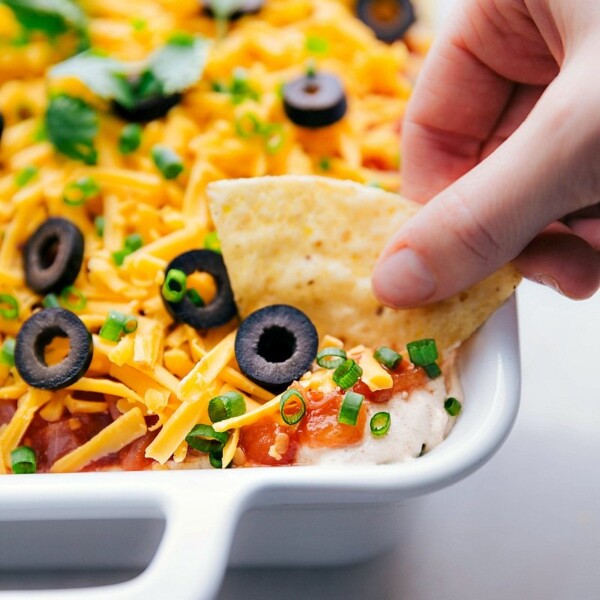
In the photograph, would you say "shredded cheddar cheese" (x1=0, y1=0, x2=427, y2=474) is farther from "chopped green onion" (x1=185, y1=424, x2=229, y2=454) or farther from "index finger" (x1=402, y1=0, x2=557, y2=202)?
"index finger" (x1=402, y1=0, x2=557, y2=202)

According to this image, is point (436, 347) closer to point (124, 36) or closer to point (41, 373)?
point (41, 373)

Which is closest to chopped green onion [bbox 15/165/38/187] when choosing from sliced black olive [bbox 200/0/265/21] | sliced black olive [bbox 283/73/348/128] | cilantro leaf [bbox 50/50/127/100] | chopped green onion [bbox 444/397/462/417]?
cilantro leaf [bbox 50/50/127/100]

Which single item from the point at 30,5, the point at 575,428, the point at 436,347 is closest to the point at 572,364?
the point at 575,428

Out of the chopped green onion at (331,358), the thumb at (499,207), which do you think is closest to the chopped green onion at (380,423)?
the chopped green onion at (331,358)

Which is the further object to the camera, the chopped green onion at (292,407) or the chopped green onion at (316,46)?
the chopped green onion at (316,46)

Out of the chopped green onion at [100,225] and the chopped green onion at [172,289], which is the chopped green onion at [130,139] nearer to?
the chopped green onion at [100,225]

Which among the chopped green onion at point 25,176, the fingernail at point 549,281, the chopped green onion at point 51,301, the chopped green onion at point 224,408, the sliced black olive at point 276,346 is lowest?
→ the chopped green onion at point 51,301

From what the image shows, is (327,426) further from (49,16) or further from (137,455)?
(49,16)
